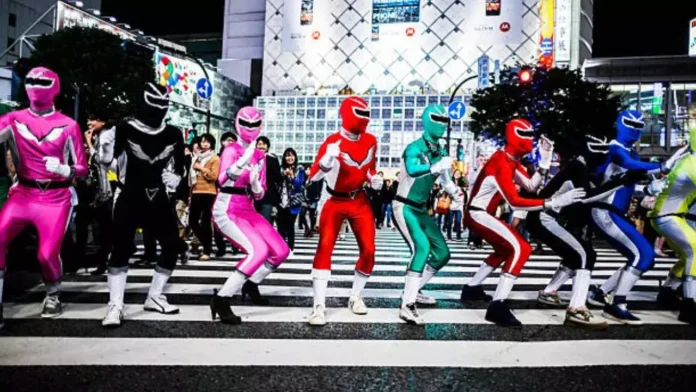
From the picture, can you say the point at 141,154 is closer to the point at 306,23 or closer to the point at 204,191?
the point at 204,191

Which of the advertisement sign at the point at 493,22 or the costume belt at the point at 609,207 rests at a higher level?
the advertisement sign at the point at 493,22

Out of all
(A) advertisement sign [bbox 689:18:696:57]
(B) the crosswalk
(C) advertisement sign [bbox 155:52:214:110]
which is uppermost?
(A) advertisement sign [bbox 689:18:696:57]

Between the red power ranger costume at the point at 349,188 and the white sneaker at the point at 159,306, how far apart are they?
128cm

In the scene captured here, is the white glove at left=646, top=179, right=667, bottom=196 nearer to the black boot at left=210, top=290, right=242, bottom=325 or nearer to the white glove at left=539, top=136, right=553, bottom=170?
the white glove at left=539, top=136, right=553, bottom=170

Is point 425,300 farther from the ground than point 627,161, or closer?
closer

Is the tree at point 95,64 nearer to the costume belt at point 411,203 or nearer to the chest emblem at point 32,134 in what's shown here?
the chest emblem at point 32,134

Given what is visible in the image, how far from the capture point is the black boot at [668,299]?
5805 millimetres

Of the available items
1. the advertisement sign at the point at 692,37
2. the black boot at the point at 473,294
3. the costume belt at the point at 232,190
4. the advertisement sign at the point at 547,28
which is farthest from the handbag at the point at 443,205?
the advertisement sign at the point at 547,28

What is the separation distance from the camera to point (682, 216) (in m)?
5.39

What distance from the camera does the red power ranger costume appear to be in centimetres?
479

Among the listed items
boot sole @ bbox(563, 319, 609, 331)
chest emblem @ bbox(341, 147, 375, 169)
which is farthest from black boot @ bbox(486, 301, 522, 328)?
chest emblem @ bbox(341, 147, 375, 169)

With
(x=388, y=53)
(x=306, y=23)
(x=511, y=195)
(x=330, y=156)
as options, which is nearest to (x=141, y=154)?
(x=330, y=156)

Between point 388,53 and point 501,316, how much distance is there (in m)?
67.4

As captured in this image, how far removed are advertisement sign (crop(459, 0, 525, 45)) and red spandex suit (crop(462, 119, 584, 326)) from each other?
211ft
